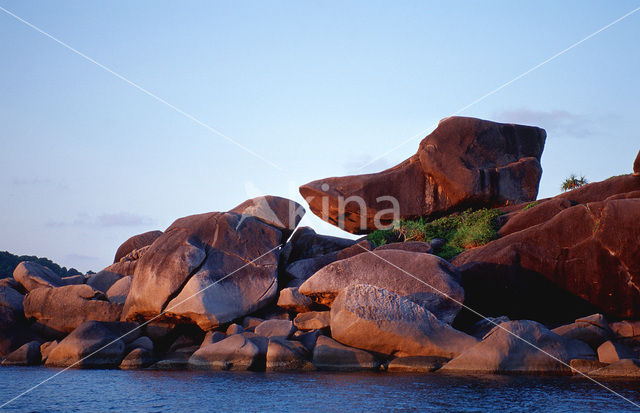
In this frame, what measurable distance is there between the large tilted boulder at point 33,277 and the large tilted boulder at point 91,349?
5.50m

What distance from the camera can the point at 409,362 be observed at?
1577 cm

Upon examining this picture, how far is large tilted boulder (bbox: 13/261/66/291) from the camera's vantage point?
24.0 metres

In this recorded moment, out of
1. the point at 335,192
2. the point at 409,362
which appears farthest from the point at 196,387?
the point at 335,192

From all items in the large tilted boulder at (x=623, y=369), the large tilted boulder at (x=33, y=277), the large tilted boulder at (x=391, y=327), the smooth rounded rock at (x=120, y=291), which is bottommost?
the large tilted boulder at (x=623, y=369)

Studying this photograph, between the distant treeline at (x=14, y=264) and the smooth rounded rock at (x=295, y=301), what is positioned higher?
the distant treeline at (x=14, y=264)

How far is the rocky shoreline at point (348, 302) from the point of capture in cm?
1585

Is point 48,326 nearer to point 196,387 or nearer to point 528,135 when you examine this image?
point 196,387

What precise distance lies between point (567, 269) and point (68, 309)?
16.7 m

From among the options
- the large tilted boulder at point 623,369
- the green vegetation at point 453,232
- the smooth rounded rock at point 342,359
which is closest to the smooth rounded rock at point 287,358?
the smooth rounded rock at point 342,359

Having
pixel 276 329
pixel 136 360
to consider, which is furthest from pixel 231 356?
pixel 136 360

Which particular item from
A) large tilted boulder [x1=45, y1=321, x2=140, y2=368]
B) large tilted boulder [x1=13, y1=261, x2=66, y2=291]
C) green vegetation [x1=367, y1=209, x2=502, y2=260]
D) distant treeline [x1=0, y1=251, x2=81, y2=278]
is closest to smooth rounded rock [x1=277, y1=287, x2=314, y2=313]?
large tilted boulder [x1=45, y1=321, x2=140, y2=368]

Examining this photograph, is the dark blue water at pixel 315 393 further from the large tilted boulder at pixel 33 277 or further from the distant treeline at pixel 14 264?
the distant treeline at pixel 14 264

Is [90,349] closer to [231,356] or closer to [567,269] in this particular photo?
[231,356]

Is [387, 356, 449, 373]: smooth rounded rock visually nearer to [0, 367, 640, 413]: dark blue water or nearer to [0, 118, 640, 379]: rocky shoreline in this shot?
[0, 118, 640, 379]: rocky shoreline
